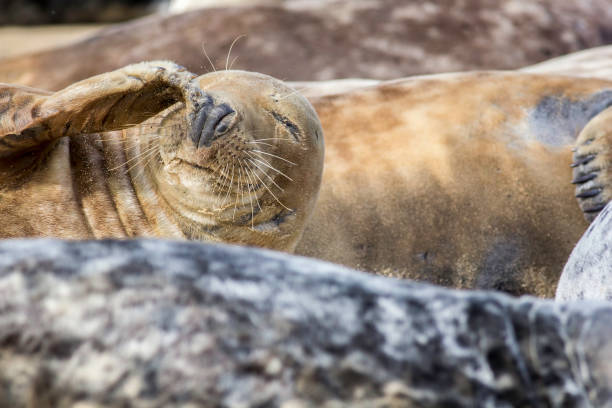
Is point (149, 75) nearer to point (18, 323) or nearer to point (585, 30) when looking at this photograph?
point (18, 323)

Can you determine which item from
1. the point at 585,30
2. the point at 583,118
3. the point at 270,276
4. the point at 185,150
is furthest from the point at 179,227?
the point at 585,30

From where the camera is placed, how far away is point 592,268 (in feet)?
6.01

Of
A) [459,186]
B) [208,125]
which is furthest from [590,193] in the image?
[208,125]

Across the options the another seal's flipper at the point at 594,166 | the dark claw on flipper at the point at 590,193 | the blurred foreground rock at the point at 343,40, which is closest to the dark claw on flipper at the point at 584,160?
the another seal's flipper at the point at 594,166

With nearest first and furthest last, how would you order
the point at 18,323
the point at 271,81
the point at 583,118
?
the point at 18,323, the point at 271,81, the point at 583,118

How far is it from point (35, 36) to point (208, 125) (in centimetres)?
492

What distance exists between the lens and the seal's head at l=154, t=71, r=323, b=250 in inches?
84.7

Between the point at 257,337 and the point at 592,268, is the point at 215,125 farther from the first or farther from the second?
the point at 257,337

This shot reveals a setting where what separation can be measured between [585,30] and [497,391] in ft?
13.4

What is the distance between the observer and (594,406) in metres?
1.07

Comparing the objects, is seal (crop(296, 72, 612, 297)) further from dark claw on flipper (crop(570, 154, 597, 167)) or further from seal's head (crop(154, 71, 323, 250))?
seal's head (crop(154, 71, 323, 250))

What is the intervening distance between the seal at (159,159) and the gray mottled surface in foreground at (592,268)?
2.58ft

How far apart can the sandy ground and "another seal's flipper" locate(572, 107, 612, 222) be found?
11.8 feet

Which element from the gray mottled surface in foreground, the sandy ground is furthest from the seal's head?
the sandy ground
